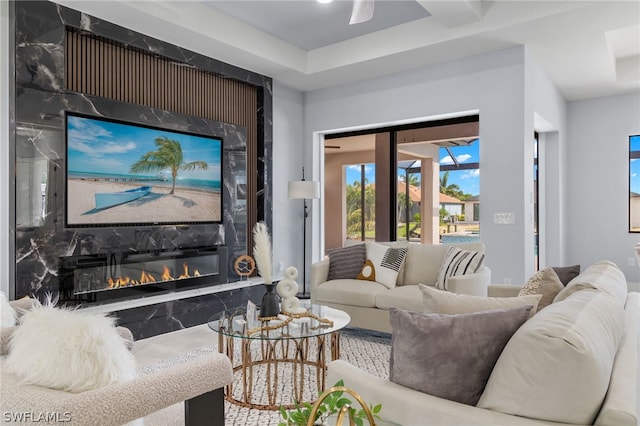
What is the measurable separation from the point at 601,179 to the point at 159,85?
20.0 feet

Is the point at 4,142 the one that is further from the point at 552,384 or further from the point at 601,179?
the point at 601,179

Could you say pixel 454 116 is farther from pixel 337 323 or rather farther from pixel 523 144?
pixel 337 323

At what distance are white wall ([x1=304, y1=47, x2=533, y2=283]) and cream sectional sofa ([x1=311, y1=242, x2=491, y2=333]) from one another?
2.65ft

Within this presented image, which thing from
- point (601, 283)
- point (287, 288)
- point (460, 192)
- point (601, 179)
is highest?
point (601, 179)

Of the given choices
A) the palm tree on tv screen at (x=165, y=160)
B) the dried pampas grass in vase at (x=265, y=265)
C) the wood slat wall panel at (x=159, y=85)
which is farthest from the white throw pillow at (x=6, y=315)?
the wood slat wall panel at (x=159, y=85)

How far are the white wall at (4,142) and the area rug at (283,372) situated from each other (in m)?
1.37

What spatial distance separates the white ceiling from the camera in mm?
3801

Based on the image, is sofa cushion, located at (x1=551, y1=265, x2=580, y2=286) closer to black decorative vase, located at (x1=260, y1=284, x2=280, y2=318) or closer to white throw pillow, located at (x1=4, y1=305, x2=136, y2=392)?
black decorative vase, located at (x1=260, y1=284, x2=280, y2=318)

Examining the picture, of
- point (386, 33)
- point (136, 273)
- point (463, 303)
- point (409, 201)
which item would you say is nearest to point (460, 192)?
point (409, 201)

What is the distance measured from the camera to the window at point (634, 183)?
6.17 metres

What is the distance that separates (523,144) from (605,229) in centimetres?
302

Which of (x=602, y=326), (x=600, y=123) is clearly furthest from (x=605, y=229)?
→ (x=602, y=326)

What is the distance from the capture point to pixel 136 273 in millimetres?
4199

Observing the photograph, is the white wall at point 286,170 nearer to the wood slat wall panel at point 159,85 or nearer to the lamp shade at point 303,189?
the wood slat wall panel at point 159,85
